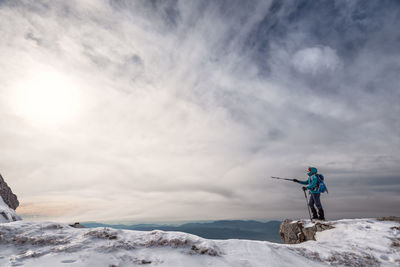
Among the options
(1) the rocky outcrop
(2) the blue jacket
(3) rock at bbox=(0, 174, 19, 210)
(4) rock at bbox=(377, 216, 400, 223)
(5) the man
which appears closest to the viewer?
(4) rock at bbox=(377, 216, 400, 223)

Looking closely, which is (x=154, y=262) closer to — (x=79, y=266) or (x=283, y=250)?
(x=79, y=266)

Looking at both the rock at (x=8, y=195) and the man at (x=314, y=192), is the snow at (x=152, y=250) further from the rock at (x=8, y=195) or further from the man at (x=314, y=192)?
the rock at (x=8, y=195)

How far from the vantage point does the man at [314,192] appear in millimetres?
14726

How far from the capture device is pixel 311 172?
15.4m

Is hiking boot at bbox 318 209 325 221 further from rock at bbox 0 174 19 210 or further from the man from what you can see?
rock at bbox 0 174 19 210

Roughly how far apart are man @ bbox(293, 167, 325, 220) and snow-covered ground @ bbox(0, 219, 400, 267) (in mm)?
5100

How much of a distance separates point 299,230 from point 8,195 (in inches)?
1340

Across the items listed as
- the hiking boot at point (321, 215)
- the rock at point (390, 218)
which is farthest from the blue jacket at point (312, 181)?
the rock at point (390, 218)

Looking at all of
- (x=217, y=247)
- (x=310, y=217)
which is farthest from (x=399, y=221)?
(x=217, y=247)

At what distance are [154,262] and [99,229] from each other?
124 inches

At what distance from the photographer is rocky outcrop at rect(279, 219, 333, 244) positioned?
42.3 ft

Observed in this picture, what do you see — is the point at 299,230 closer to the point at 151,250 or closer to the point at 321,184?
the point at 321,184

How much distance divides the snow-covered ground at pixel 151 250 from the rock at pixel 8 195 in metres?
24.0

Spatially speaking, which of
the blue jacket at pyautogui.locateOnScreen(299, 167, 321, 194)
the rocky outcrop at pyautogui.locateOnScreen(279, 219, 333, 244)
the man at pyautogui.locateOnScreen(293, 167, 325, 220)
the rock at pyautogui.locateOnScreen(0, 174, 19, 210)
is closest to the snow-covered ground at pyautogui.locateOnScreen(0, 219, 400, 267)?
the rocky outcrop at pyautogui.locateOnScreen(279, 219, 333, 244)
